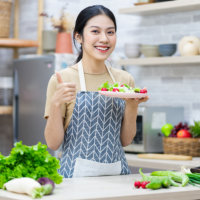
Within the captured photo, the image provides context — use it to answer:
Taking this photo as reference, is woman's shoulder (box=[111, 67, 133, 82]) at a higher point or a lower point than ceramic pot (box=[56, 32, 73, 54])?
lower

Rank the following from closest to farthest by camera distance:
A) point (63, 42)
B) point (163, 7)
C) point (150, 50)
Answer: point (163, 7), point (150, 50), point (63, 42)

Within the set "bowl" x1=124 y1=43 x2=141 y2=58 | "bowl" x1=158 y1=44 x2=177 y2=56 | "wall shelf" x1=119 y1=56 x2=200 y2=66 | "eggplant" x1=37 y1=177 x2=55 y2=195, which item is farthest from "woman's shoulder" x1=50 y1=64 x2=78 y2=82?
"bowl" x1=124 y1=43 x2=141 y2=58

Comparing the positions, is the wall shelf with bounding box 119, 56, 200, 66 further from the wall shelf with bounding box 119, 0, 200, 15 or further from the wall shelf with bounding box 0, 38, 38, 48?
the wall shelf with bounding box 0, 38, 38, 48

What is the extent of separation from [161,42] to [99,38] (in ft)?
7.07

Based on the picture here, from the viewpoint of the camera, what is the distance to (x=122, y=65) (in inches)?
186

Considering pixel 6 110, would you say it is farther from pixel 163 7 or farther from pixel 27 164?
pixel 27 164

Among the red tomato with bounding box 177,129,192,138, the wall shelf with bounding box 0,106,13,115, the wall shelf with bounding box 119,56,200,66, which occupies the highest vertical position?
the wall shelf with bounding box 119,56,200,66

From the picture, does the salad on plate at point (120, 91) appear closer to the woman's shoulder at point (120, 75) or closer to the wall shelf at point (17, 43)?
the woman's shoulder at point (120, 75)

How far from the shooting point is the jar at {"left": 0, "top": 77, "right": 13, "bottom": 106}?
16.0 ft

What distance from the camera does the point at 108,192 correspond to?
73.7 inches

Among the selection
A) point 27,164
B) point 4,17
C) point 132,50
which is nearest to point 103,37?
point 27,164

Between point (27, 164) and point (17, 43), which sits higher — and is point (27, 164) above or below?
below

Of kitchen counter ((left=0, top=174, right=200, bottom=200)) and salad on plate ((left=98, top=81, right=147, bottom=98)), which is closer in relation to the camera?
kitchen counter ((left=0, top=174, right=200, bottom=200))

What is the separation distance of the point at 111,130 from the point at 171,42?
216 cm
